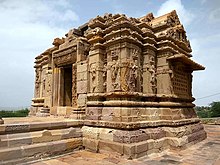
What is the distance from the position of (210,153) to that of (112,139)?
3102 mm

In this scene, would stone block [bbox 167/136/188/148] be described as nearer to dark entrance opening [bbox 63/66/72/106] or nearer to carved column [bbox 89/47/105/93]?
carved column [bbox 89/47/105/93]

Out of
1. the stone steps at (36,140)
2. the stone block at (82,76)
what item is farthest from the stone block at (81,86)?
the stone steps at (36,140)

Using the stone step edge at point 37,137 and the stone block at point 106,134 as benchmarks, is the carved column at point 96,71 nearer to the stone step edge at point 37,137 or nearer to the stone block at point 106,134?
the stone block at point 106,134

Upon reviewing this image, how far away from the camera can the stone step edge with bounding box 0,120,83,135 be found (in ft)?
17.9

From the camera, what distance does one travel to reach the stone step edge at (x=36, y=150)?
5.05m

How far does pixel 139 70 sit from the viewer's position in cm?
717

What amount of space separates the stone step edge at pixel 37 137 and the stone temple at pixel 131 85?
50 centimetres

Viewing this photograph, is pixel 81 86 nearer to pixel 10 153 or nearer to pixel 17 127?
pixel 17 127

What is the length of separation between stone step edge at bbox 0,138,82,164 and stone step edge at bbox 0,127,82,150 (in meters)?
0.14

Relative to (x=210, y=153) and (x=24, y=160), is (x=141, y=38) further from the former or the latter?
(x=24, y=160)

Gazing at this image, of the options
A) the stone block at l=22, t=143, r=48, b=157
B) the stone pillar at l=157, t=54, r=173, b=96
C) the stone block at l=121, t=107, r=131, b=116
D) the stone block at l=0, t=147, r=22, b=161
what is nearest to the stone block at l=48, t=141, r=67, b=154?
the stone block at l=22, t=143, r=48, b=157

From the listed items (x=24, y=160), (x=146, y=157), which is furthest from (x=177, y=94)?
(x=24, y=160)

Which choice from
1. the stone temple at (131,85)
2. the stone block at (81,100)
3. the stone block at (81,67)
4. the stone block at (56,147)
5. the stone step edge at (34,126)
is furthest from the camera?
the stone block at (81,67)

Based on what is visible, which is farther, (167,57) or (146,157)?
(167,57)
